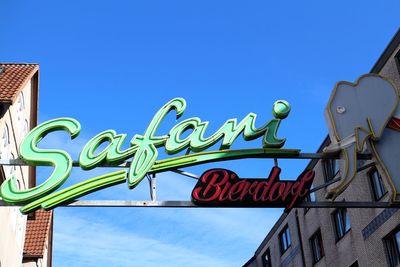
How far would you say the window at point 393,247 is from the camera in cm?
2633

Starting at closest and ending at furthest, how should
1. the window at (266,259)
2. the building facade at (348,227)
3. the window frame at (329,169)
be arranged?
the building facade at (348,227)
the window frame at (329,169)
the window at (266,259)

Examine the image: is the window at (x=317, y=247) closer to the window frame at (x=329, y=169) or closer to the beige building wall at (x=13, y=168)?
the window frame at (x=329, y=169)

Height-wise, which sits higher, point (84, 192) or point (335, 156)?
point (335, 156)

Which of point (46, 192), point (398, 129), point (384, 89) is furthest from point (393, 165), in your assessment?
point (46, 192)

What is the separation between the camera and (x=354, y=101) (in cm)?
1966

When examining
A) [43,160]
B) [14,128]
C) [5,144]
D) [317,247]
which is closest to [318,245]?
[317,247]

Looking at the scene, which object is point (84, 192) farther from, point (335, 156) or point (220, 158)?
point (335, 156)

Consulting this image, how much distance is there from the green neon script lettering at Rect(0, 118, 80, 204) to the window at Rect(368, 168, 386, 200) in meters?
15.0

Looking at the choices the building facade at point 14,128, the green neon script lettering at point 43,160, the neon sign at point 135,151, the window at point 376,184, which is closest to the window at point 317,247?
the window at point 376,184

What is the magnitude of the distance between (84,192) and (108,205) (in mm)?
687

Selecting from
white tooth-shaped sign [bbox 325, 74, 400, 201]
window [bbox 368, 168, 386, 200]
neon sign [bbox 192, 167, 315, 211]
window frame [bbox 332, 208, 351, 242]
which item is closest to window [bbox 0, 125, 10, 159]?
neon sign [bbox 192, 167, 315, 211]

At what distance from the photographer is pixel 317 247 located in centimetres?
3478

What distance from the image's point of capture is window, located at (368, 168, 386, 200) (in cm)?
2775

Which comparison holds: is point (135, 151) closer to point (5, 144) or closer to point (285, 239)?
point (5, 144)
